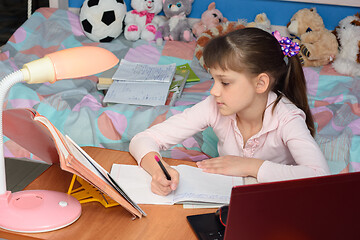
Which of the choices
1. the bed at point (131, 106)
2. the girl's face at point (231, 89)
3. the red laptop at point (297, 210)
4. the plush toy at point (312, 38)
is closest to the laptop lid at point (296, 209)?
the red laptop at point (297, 210)

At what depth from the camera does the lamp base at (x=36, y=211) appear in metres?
0.90

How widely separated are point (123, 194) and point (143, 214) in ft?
0.33

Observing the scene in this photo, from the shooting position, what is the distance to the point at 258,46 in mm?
1272

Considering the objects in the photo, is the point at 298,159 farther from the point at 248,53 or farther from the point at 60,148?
the point at 60,148

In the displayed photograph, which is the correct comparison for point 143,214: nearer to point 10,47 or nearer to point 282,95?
point 282,95

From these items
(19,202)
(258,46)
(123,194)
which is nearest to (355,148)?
(258,46)

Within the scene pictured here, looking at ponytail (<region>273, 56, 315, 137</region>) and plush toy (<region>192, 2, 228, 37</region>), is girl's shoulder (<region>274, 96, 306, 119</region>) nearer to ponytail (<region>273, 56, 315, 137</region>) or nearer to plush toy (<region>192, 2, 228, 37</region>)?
ponytail (<region>273, 56, 315, 137</region>)

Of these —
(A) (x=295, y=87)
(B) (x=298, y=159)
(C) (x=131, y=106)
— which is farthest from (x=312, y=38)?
(B) (x=298, y=159)

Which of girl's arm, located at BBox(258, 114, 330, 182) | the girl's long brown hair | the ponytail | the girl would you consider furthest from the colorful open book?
the ponytail

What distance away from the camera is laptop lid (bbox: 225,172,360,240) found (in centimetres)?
66

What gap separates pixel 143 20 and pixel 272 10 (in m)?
0.82

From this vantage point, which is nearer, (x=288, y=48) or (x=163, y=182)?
(x=163, y=182)

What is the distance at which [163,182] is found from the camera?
1083mm

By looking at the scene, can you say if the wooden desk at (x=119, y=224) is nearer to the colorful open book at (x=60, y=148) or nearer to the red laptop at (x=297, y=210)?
the colorful open book at (x=60, y=148)
